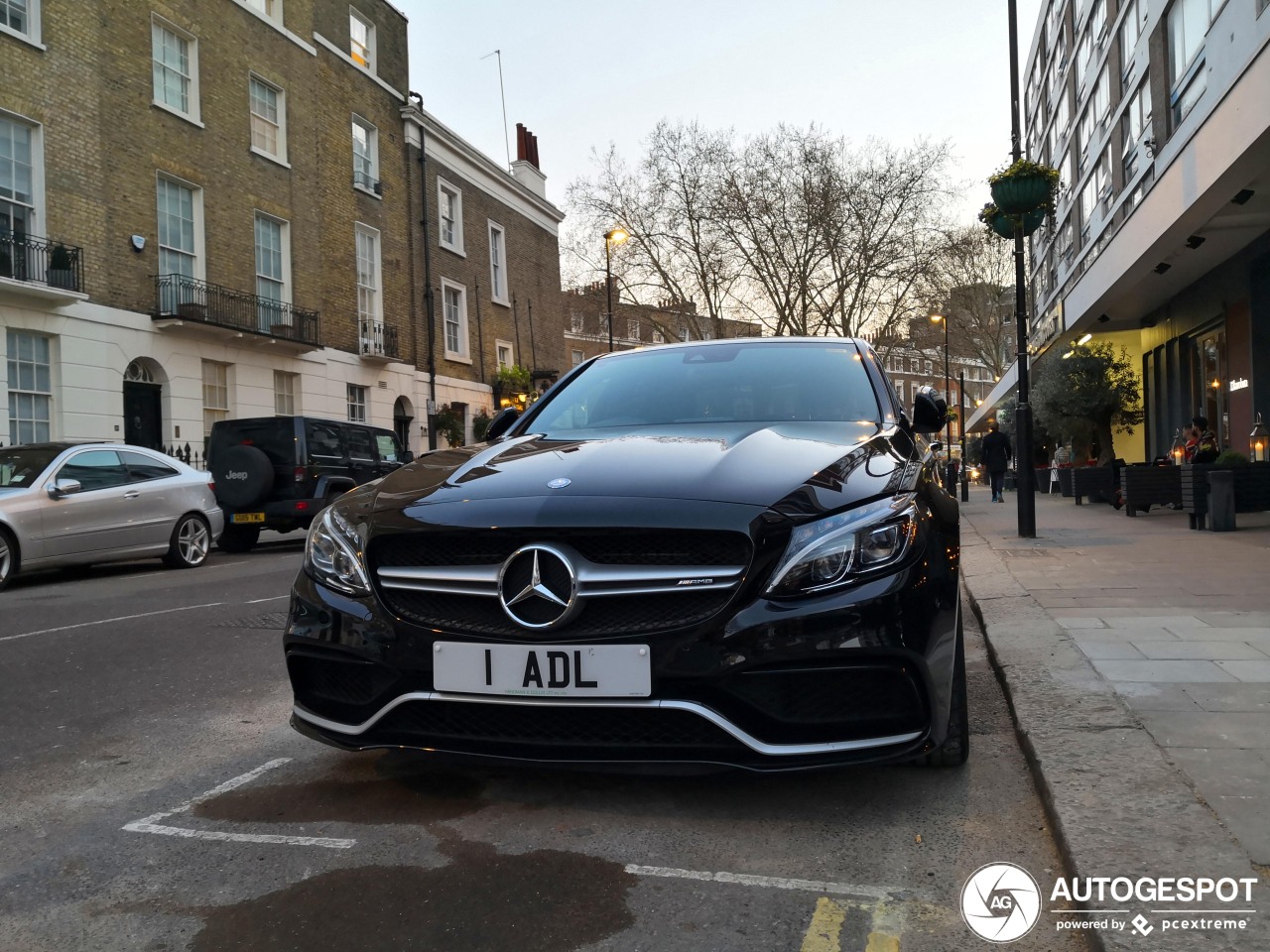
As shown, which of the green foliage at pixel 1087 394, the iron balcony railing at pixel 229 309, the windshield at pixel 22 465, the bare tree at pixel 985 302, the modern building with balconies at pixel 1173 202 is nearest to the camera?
the windshield at pixel 22 465

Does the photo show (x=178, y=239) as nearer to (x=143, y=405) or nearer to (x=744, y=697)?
(x=143, y=405)

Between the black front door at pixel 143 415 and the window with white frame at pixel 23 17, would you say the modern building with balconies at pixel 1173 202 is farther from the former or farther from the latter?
the window with white frame at pixel 23 17

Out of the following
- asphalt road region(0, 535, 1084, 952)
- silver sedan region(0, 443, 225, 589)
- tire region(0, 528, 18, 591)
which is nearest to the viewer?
asphalt road region(0, 535, 1084, 952)

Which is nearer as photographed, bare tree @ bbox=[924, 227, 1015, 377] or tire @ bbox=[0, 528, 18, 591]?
tire @ bbox=[0, 528, 18, 591]

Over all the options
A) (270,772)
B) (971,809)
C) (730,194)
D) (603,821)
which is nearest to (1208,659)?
(971,809)

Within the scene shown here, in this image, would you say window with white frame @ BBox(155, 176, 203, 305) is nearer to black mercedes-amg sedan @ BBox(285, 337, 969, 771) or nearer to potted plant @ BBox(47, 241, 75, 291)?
potted plant @ BBox(47, 241, 75, 291)

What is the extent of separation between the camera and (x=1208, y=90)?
53.9ft

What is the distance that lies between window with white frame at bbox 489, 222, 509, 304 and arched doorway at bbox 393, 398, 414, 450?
22.4ft

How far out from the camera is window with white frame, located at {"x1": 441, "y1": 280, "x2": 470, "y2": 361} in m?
31.3

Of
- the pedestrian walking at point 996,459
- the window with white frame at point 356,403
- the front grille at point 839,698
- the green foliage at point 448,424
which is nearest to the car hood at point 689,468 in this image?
the front grille at point 839,698

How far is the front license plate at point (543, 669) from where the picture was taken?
2475 mm

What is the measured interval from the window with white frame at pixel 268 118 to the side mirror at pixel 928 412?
72.5ft

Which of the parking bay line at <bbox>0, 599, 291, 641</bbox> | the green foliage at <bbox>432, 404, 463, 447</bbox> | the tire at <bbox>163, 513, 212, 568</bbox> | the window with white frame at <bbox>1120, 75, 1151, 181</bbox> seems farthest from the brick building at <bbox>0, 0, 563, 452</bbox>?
the window with white frame at <bbox>1120, 75, 1151, 181</bbox>

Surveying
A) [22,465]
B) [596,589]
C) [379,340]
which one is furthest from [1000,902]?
[379,340]
